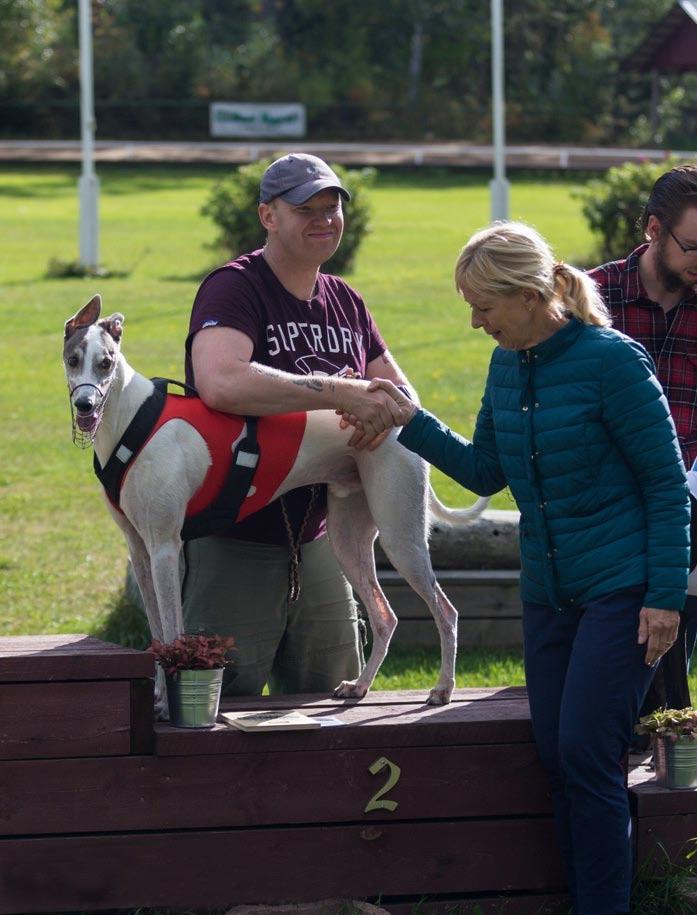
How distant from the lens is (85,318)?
4.29 meters

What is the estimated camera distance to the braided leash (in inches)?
189

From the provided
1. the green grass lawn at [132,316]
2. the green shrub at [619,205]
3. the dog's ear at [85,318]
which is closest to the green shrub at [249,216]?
the green grass lawn at [132,316]

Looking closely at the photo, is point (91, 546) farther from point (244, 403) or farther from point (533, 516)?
point (533, 516)

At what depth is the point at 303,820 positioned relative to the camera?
13.7ft

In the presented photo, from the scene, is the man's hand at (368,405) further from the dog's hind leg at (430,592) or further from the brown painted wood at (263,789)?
the brown painted wood at (263,789)

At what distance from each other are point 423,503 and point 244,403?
0.66 metres

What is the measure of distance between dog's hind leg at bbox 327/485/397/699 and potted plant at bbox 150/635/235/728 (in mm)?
776

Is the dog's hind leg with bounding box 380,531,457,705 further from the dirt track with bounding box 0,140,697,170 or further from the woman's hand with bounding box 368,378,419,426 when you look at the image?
the dirt track with bounding box 0,140,697,170

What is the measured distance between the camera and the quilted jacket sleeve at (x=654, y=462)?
12.3ft

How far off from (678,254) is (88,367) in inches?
66.8

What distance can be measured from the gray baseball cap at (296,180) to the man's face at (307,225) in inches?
0.8

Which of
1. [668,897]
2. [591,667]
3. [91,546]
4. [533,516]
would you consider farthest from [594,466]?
[91,546]

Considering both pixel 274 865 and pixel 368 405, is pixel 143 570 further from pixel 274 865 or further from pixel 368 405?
pixel 274 865

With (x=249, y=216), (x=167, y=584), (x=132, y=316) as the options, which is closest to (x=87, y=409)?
(x=167, y=584)
